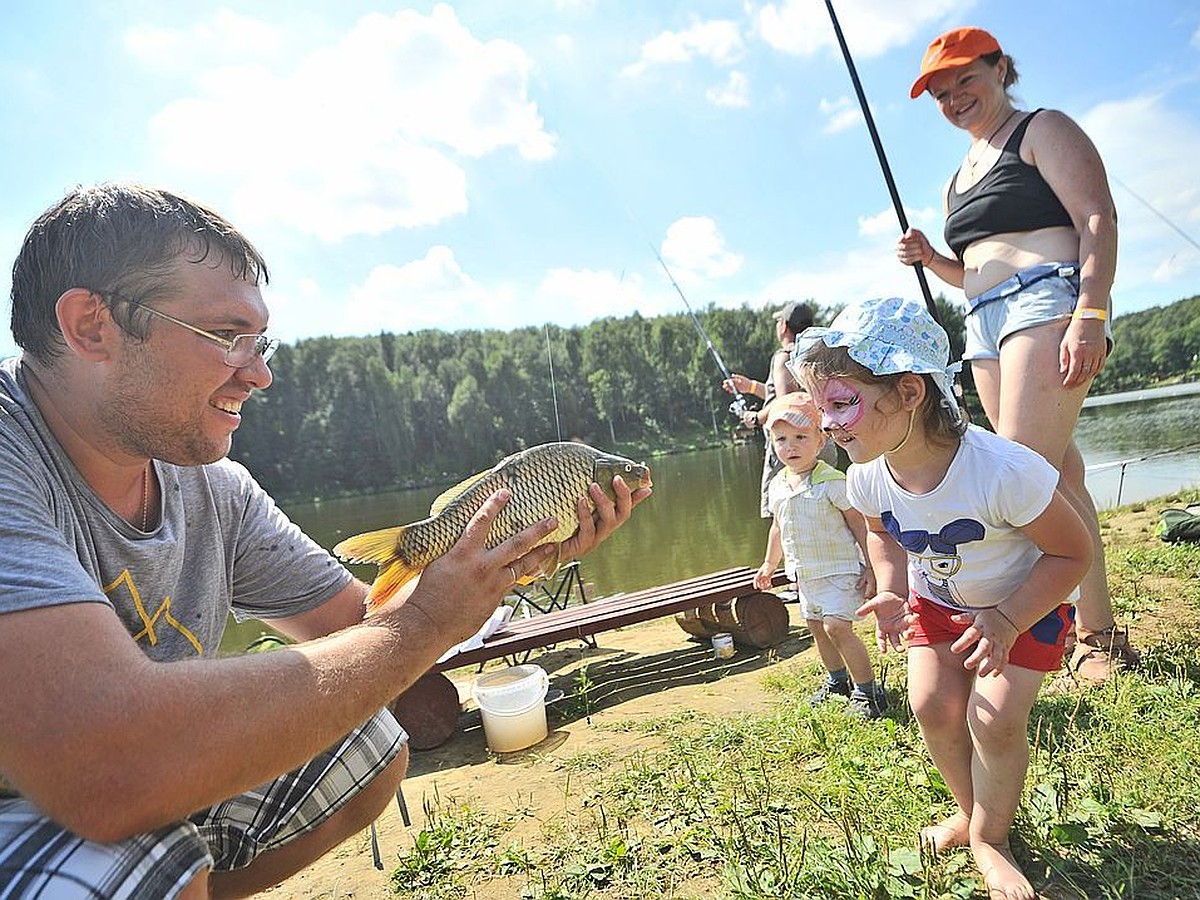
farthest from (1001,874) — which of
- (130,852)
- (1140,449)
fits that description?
(1140,449)

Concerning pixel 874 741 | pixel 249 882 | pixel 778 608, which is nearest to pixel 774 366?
pixel 778 608

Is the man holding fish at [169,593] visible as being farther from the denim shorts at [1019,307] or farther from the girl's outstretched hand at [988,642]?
the denim shorts at [1019,307]

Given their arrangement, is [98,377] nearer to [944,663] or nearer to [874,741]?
[944,663]

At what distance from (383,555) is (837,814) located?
1.64 metres

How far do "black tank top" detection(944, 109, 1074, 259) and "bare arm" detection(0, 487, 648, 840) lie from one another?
111 inches

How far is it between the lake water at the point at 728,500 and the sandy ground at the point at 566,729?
18.3 ft

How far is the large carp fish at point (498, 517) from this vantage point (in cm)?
208

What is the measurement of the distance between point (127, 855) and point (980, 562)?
7.05 feet

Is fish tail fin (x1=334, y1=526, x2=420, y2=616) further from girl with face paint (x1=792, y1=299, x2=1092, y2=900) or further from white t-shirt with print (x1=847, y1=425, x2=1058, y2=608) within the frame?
white t-shirt with print (x1=847, y1=425, x2=1058, y2=608)

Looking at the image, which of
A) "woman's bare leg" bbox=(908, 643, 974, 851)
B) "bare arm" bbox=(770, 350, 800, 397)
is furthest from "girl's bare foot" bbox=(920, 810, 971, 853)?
"bare arm" bbox=(770, 350, 800, 397)

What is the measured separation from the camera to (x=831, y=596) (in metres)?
3.89

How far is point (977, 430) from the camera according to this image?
240 cm

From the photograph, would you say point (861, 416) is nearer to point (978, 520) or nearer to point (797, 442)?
point (978, 520)

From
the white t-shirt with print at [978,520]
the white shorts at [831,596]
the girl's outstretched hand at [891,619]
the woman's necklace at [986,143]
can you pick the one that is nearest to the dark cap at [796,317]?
the white shorts at [831,596]
